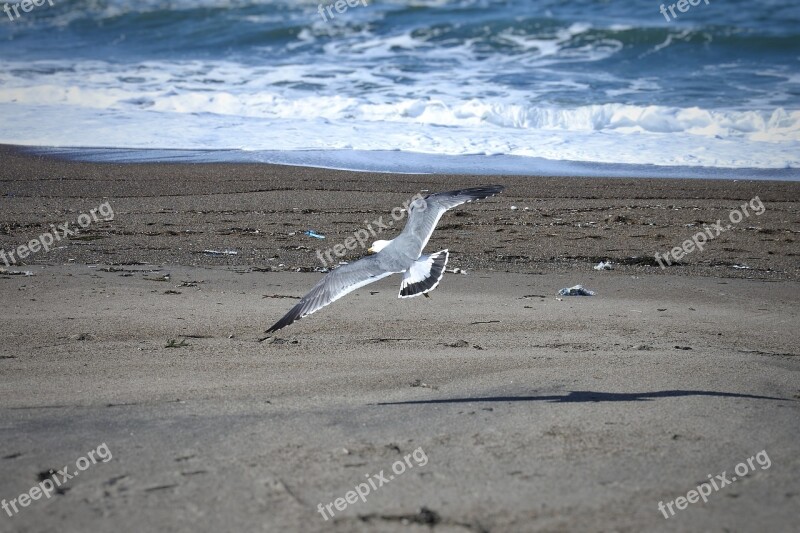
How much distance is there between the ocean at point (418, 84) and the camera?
47.7 feet

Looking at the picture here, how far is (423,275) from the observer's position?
6160mm

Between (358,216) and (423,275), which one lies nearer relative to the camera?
(423,275)

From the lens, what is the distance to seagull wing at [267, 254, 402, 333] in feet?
18.6

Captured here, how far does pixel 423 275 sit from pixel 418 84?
14292 millimetres

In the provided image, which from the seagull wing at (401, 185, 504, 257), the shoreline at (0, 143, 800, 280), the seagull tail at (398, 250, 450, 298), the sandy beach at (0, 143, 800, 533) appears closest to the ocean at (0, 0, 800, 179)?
the shoreline at (0, 143, 800, 280)

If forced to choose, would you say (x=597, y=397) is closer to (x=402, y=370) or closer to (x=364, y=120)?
(x=402, y=370)

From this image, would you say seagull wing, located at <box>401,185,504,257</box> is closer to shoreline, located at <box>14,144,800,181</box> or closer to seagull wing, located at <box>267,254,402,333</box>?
seagull wing, located at <box>267,254,402,333</box>

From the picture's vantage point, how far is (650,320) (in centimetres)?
673

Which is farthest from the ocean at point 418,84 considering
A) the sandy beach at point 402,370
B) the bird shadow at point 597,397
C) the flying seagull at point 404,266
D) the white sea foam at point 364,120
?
the bird shadow at point 597,397

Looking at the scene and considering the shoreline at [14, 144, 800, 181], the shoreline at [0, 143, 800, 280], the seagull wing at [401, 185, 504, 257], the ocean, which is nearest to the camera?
the seagull wing at [401, 185, 504, 257]

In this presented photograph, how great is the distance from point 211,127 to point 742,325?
38.5 feet

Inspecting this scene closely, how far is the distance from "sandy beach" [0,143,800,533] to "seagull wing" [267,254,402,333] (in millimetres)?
290

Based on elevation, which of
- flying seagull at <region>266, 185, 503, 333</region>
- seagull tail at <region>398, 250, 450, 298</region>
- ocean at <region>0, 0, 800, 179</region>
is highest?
flying seagull at <region>266, 185, 503, 333</region>

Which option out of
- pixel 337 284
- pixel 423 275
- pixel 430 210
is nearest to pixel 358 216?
pixel 430 210
